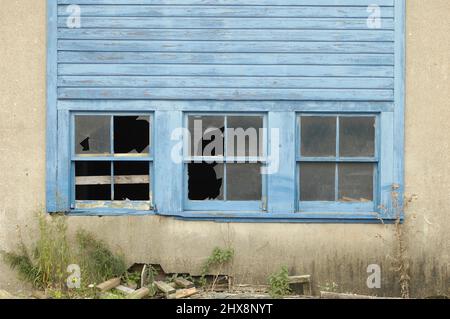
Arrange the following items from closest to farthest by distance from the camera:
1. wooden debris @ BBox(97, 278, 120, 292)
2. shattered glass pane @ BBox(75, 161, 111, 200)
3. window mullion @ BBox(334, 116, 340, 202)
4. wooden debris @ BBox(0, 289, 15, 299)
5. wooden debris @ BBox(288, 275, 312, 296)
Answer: wooden debris @ BBox(0, 289, 15, 299) → wooden debris @ BBox(97, 278, 120, 292) → wooden debris @ BBox(288, 275, 312, 296) → window mullion @ BBox(334, 116, 340, 202) → shattered glass pane @ BBox(75, 161, 111, 200)

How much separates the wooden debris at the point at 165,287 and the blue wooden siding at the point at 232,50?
2.30 metres

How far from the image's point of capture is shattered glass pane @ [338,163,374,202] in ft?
26.3

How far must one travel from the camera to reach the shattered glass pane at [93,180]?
809cm

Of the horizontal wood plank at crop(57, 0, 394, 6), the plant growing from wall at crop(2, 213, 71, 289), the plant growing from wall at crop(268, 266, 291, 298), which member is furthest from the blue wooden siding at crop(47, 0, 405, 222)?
the plant growing from wall at crop(268, 266, 291, 298)

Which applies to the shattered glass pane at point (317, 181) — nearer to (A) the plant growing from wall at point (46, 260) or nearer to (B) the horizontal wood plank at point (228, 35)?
(B) the horizontal wood plank at point (228, 35)

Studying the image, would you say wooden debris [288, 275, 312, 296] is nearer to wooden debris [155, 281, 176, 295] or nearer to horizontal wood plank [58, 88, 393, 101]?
wooden debris [155, 281, 176, 295]

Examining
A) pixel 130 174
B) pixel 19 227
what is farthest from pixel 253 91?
pixel 19 227

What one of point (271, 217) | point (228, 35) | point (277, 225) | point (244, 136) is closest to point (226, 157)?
point (244, 136)

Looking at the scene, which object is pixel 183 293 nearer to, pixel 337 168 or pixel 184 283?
pixel 184 283

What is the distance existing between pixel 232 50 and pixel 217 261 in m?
2.64

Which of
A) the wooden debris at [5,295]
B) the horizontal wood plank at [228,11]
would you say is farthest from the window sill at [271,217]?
the horizontal wood plank at [228,11]

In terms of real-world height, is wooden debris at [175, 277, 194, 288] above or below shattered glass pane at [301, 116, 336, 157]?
below

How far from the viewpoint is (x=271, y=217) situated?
7938mm

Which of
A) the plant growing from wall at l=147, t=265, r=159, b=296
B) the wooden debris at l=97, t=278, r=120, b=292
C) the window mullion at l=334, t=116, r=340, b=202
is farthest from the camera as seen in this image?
the window mullion at l=334, t=116, r=340, b=202
